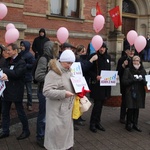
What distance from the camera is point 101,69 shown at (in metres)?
5.88

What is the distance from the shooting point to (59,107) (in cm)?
374

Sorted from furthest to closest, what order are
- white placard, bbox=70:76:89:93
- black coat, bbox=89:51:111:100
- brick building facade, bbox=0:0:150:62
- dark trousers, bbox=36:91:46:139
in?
brick building facade, bbox=0:0:150:62 → black coat, bbox=89:51:111:100 → dark trousers, bbox=36:91:46:139 → white placard, bbox=70:76:89:93

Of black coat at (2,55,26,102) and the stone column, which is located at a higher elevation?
the stone column

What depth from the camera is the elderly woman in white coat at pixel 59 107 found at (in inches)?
146

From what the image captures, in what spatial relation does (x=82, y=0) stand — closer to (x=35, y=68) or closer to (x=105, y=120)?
(x=105, y=120)

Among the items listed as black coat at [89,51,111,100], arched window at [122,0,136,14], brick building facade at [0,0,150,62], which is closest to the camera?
Result: black coat at [89,51,111,100]

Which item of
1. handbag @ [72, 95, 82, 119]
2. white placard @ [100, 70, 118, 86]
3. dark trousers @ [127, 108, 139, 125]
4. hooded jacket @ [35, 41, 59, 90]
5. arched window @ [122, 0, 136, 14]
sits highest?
arched window @ [122, 0, 136, 14]

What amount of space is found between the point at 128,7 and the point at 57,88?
14643 millimetres

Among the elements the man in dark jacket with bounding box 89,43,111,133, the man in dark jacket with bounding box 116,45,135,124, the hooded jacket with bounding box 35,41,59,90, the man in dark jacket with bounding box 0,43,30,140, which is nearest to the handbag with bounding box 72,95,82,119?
the hooded jacket with bounding box 35,41,59,90

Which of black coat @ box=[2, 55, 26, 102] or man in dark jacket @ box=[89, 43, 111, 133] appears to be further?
man in dark jacket @ box=[89, 43, 111, 133]

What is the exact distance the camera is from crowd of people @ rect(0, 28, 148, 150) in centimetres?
372

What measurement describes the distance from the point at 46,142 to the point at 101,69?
8.30ft

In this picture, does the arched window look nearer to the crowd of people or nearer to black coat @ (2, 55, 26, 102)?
the crowd of people

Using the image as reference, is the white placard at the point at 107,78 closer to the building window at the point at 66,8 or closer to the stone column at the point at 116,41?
the building window at the point at 66,8
